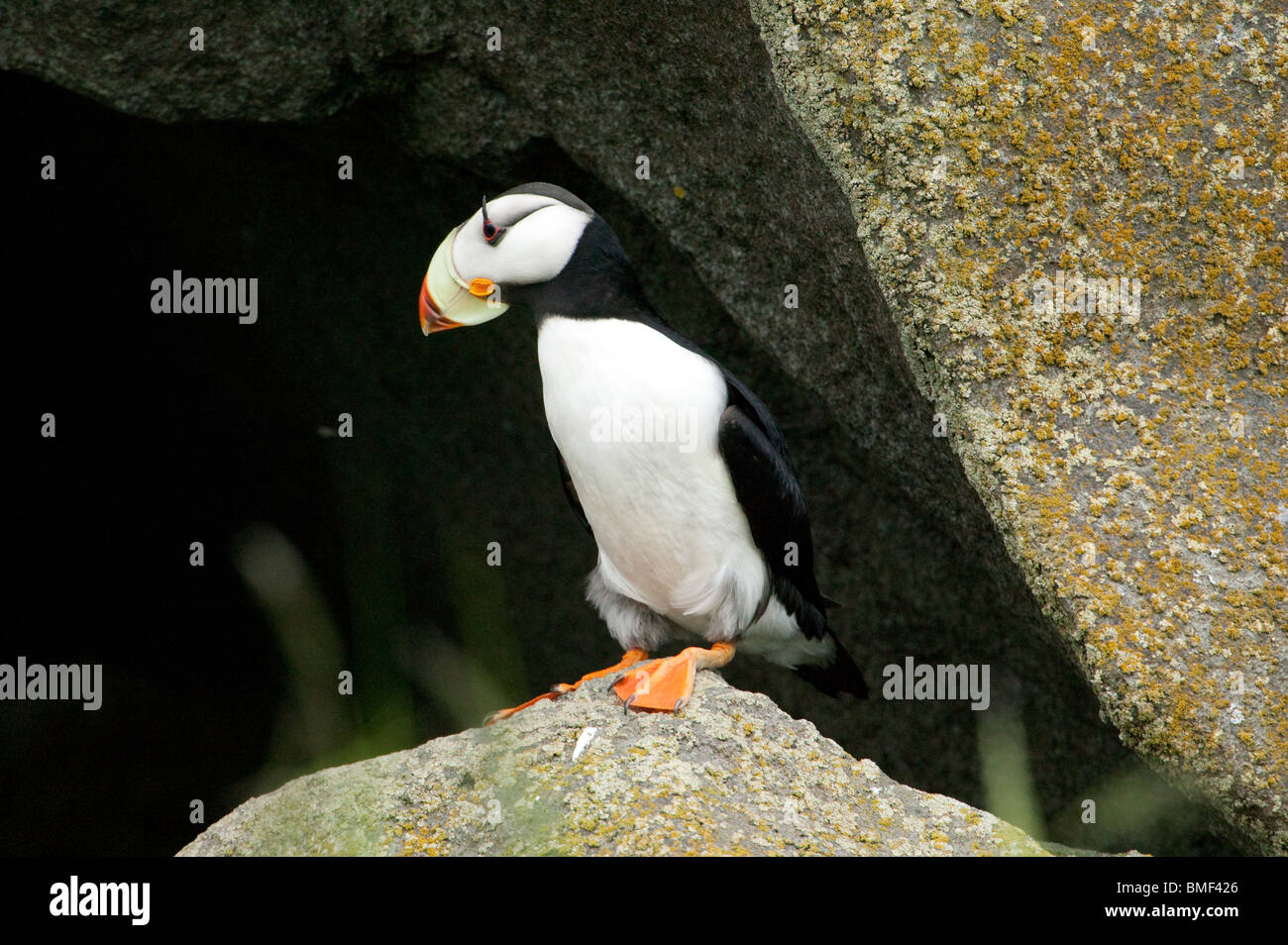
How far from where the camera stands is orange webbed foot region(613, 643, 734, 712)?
308 cm

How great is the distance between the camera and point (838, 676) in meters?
4.17

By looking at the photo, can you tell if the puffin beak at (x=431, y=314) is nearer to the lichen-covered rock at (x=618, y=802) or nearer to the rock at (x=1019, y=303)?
the rock at (x=1019, y=303)

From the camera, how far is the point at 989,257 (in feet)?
10.2

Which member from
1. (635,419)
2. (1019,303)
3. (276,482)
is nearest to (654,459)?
(635,419)

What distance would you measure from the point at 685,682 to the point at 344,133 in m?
3.07

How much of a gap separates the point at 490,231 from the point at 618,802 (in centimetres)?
173

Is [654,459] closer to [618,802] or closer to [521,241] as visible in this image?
[521,241]

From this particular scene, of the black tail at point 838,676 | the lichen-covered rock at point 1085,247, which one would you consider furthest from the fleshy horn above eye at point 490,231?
the black tail at point 838,676

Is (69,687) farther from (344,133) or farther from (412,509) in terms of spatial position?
(344,133)

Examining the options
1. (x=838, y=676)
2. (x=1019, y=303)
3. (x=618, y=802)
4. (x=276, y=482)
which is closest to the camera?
(x=618, y=802)

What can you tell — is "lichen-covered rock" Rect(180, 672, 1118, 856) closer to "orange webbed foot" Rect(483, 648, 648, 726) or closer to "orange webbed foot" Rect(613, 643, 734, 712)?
"orange webbed foot" Rect(613, 643, 734, 712)

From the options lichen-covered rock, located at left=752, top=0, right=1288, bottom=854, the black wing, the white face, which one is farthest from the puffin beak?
lichen-covered rock, located at left=752, top=0, right=1288, bottom=854

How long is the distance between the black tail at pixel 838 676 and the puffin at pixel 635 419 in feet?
1.45

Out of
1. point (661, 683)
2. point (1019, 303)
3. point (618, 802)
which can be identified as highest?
point (1019, 303)
